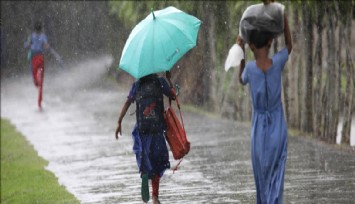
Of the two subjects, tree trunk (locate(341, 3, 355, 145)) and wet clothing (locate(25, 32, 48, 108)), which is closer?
tree trunk (locate(341, 3, 355, 145))

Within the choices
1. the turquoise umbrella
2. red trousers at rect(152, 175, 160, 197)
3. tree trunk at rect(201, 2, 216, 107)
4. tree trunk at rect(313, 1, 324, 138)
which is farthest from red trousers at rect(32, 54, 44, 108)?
red trousers at rect(152, 175, 160, 197)

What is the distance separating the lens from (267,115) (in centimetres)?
937

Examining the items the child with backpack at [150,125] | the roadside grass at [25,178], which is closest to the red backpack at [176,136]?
the child with backpack at [150,125]

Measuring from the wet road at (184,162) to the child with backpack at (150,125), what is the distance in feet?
1.62

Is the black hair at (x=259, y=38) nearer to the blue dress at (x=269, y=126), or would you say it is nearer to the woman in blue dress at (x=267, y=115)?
the woman in blue dress at (x=267, y=115)

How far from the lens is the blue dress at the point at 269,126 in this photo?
30.5 ft

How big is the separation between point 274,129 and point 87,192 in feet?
13.3

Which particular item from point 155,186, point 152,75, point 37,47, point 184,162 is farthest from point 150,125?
point 37,47

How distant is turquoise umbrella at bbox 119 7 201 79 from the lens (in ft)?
36.1

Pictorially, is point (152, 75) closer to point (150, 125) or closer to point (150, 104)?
point (150, 104)

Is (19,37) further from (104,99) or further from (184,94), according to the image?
(184,94)

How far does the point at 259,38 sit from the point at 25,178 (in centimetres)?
710

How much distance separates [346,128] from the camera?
16.8 m

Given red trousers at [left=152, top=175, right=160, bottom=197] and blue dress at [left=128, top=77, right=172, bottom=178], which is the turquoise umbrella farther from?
red trousers at [left=152, top=175, right=160, bottom=197]
